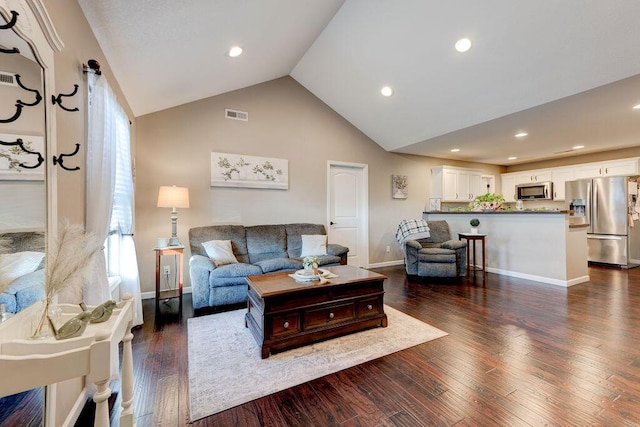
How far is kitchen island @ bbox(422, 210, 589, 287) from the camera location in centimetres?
412

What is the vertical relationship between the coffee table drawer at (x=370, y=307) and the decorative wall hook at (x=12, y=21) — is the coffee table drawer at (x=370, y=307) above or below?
below

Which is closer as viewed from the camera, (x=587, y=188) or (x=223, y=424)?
(x=223, y=424)

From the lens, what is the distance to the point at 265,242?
414 cm

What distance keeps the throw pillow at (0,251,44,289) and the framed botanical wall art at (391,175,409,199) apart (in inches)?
216

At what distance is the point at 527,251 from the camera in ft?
14.9

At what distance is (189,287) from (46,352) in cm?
330

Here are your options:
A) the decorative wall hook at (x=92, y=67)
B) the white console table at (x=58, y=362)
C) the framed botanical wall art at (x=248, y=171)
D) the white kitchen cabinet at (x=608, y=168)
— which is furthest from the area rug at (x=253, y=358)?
the white kitchen cabinet at (x=608, y=168)

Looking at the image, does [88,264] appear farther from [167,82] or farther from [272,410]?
[167,82]

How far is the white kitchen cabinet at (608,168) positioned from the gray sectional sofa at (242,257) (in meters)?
5.92

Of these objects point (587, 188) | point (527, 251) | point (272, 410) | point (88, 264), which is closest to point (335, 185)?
point (527, 251)

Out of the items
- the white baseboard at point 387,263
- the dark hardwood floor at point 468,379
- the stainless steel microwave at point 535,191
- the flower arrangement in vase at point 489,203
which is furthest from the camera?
the stainless steel microwave at point 535,191

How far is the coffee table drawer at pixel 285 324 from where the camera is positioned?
2232 mm

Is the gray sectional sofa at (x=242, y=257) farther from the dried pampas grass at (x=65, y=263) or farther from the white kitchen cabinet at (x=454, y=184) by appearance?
the white kitchen cabinet at (x=454, y=184)

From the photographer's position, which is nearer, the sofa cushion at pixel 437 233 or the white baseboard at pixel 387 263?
the sofa cushion at pixel 437 233
